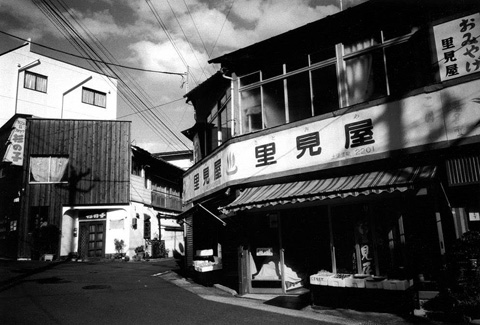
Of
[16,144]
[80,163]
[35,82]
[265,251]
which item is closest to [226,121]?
[265,251]

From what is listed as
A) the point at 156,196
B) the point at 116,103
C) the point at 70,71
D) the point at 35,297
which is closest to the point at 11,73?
the point at 70,71

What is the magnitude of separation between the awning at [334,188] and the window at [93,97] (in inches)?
1197

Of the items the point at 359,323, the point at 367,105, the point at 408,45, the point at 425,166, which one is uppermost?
the point at 408,45

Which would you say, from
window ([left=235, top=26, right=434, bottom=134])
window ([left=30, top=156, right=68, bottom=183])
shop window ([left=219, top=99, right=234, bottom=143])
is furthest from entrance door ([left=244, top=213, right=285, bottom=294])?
window ([left=30, top=156, right=68, bottom=183])

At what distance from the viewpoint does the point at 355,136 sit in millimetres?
9984

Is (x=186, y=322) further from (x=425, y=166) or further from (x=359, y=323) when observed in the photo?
(x=425, y=166)

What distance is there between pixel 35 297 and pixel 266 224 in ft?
22.9

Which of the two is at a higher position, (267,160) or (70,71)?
(70,71)

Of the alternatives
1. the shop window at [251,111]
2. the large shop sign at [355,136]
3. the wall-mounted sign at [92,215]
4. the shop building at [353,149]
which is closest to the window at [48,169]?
the wall-mounted sign at [92,215]

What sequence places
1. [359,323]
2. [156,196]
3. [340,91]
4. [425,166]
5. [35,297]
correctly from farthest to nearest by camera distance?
[156,196] < [340,91] < [35,297] < [425,166] < [359,323]

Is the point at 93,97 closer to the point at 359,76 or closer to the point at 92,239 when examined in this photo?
the point at 92,239

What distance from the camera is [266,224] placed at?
38.7ft

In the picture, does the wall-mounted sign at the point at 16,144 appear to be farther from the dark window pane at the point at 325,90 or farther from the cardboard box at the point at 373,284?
the cardboard box at the point at 373,284

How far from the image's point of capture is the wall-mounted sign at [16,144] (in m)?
24.5
